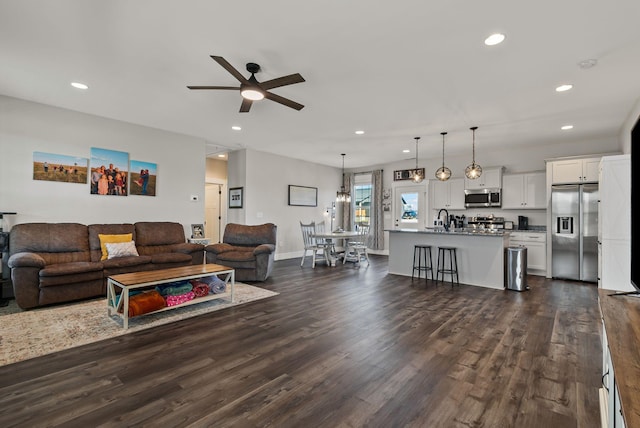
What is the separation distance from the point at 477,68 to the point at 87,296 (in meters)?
5.57

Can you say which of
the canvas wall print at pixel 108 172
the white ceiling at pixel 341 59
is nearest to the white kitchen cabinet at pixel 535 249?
the white ceiling at pixel 341 59

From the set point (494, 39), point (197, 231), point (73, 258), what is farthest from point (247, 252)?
point (494, 39)

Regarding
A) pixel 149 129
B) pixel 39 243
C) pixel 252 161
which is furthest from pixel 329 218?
pixel 39 243

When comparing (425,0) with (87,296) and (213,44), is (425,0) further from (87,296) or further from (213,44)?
(87,296)

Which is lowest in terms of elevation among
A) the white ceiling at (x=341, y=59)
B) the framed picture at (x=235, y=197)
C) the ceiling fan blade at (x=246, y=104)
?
the framed picture at (x=235, y=197)

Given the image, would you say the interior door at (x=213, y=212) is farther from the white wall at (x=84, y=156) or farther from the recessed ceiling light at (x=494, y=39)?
the recessed ceiling light at (x=494, y=39)

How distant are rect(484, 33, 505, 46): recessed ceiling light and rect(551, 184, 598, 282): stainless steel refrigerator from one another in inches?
169

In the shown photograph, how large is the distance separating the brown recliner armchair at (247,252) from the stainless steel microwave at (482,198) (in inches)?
190

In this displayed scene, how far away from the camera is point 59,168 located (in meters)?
4.80

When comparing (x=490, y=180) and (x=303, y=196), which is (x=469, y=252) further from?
(x=303, y=196)

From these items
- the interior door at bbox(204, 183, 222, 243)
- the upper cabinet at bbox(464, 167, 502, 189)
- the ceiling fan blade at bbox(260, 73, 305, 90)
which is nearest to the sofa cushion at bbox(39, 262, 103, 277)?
the ceiling fan blade at bbox(260, 73, 305, 90)

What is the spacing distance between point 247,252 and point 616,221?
538cm

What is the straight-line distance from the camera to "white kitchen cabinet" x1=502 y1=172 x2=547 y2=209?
6.55 m

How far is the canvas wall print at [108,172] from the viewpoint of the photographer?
5.16 meters
